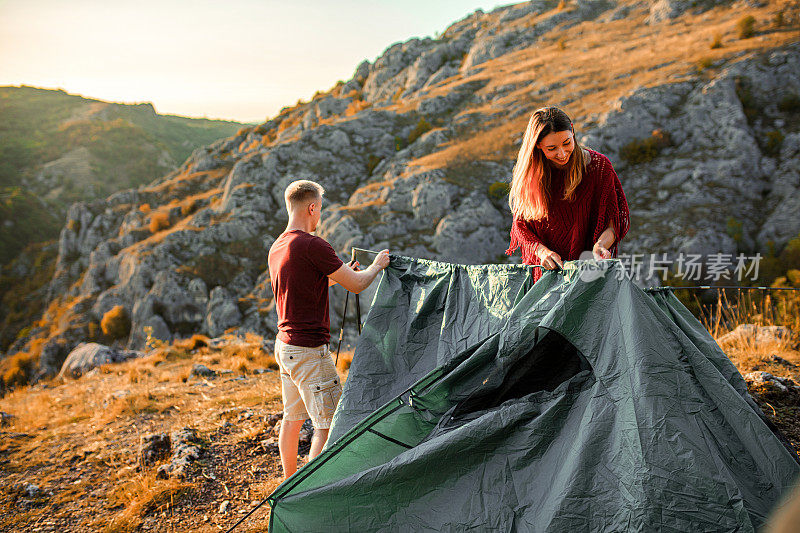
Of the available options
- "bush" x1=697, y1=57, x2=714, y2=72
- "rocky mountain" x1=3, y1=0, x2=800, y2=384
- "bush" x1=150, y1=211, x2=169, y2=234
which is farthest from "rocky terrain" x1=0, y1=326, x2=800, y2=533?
"bush" x1=150, y1=211, x2=169, y2=234

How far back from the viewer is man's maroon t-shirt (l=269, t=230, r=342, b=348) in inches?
121

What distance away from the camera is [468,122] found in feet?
93.1

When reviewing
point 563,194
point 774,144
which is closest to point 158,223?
point 563,194

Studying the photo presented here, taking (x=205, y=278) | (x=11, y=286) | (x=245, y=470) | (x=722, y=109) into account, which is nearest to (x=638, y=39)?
(x=722, y=109)

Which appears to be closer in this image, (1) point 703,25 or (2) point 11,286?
(1) point 703,25

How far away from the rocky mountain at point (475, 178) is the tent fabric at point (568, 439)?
17.2m

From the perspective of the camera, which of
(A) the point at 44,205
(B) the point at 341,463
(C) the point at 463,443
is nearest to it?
(C) the point at 463,443

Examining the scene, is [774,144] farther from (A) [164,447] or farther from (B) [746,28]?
(A) [164,447]

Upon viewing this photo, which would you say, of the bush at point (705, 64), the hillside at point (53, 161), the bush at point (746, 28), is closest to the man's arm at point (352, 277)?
the bush at point (705, 64)

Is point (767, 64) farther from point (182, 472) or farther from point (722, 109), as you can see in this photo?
point (182, 472)

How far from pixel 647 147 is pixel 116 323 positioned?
96.6 feet

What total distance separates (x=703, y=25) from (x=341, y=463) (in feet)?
121

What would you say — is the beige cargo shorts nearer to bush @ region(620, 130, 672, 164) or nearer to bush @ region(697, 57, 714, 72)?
bush @ region(620, 130, 672, 164)

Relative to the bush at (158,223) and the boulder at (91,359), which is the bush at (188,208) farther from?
the boulder at (91,359)
